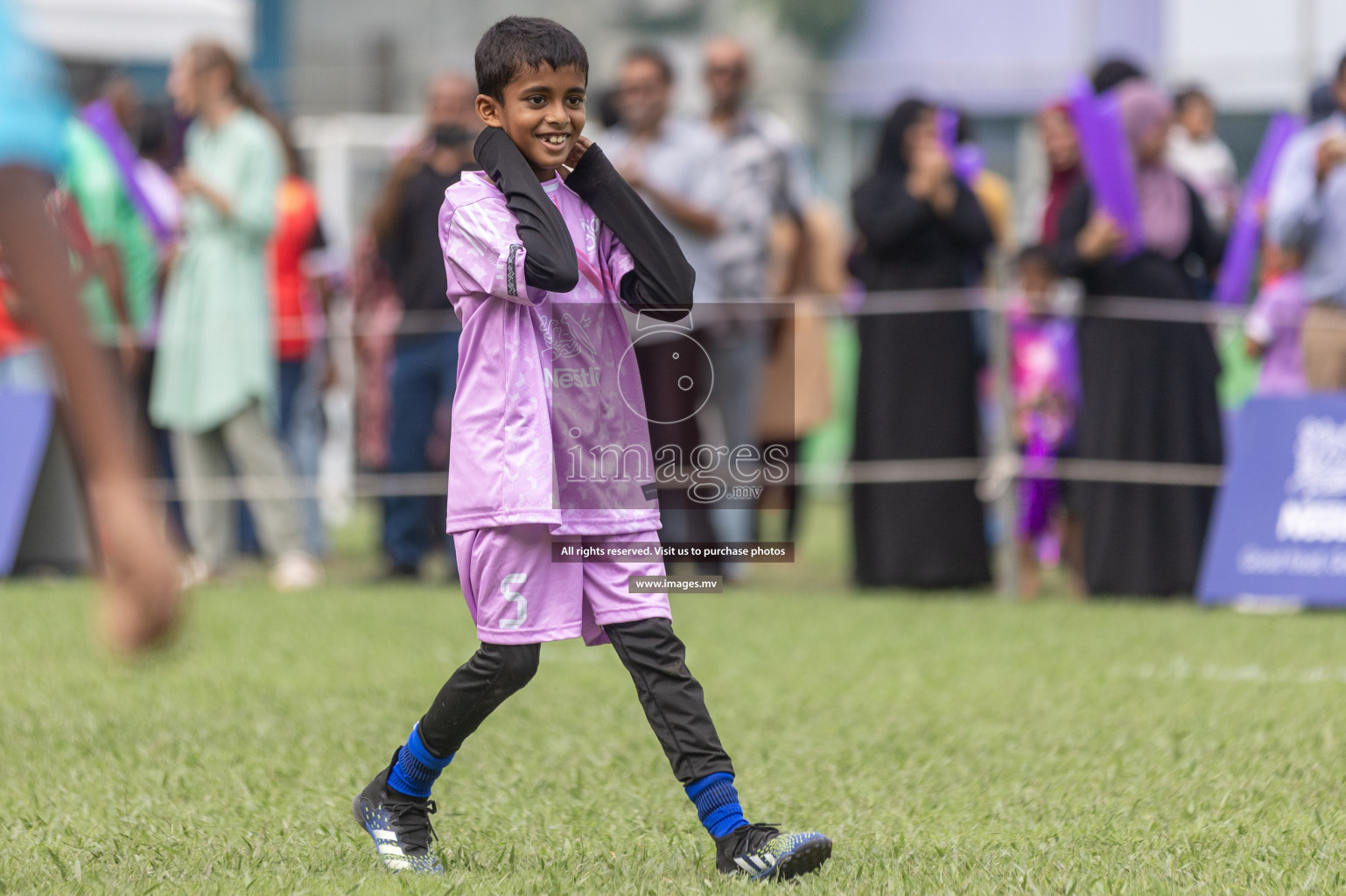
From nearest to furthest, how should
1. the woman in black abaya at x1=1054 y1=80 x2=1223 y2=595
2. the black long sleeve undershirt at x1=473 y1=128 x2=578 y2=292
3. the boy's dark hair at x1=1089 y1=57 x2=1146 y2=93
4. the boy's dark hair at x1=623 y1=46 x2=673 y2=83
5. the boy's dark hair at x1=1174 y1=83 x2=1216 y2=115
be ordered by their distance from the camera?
the black long sleeve undershirt at x1=473 y1=128 x2=578 y2=292, the woman in black abaya at x1=1054 y1=80 x2=1223 y2=595, the boy's dark hair at x1=623 y1=46 x2=673 y2=83, the boy's dark hair at x1=1089 y1=57 x2=1146 y2=93, the boy's dark hair at x1=1174 y1=83 x2=1216 y2=115

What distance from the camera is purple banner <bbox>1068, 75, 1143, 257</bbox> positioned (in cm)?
982

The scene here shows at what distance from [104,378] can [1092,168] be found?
299 inches

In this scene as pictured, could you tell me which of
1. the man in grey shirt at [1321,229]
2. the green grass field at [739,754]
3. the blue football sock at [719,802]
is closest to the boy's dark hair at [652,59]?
the green grass field at [739,754]

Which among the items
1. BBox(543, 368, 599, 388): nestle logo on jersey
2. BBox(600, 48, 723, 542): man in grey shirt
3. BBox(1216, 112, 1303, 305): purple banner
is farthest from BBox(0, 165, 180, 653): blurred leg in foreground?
BBox(1216, 112, 1303, 305): purple banner

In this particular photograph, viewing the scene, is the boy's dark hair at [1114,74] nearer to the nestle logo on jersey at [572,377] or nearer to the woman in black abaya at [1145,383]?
the woman in black abaya at [1145,383]

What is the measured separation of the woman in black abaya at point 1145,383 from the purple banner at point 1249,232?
59 centimetres

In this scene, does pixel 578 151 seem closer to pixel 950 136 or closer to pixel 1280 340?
pixel 950 136

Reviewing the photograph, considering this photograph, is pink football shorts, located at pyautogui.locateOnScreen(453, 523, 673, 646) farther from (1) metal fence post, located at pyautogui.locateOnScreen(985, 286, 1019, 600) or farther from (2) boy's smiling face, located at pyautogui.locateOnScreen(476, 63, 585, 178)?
(1) metal fence post, located at pyautogui.locateOnScreen(985, 286, 1019, 600)

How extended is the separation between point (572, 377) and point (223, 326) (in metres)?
6.55

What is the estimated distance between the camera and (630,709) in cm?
645

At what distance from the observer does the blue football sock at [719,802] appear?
13.6ft

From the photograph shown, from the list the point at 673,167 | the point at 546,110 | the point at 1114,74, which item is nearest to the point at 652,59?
the point at 673,167

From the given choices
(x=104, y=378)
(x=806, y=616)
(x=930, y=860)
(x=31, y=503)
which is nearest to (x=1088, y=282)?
(x=806, y=616)

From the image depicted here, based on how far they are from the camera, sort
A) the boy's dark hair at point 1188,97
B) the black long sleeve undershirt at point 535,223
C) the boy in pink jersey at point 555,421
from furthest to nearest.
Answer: the boy's dark hair at point 1188,97, the boy in pink jersey at point 555,421, the black long sleeve undershirt at point 535,223
